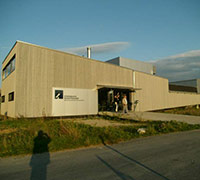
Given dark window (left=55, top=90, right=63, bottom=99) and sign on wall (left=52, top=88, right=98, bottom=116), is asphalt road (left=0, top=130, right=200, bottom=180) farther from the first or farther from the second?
dark window (left=55, top=90, right=63, bottom=99)

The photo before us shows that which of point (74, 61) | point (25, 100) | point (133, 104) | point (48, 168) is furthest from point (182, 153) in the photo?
point (133, 104)

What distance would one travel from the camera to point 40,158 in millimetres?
4762

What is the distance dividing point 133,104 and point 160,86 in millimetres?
6646

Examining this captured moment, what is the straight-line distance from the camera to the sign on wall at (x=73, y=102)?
14198 mm

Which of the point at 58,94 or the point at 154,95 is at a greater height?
the point at 154,95

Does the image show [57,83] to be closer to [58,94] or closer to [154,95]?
[58,94]

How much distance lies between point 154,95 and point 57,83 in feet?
47.6

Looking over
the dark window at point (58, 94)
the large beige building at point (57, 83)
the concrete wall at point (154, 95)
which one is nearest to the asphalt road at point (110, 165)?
the large beige building at point (57, 83)

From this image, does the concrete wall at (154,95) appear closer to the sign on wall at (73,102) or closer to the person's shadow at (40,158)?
the sign on wall at (73,102)

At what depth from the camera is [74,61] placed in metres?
15.6

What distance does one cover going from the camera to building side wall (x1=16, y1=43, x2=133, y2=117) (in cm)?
1288

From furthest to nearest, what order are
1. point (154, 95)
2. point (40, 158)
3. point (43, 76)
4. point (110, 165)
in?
point (154, 95), point (43, 76), point (40, 158), point (110, 165)

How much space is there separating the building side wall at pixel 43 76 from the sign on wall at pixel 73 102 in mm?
411

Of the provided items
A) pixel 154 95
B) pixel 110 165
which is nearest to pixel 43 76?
pixel 110 165
